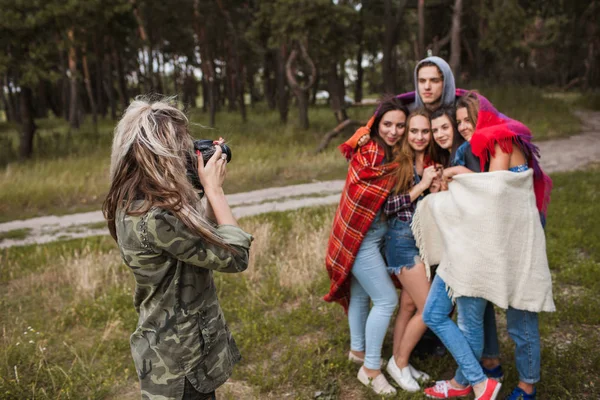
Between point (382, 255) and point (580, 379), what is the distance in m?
1.66

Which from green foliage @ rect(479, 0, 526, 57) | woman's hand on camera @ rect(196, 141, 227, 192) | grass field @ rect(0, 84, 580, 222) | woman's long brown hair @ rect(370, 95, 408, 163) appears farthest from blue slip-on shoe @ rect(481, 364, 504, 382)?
green foliage @ rect(479, 0, 526, 57)

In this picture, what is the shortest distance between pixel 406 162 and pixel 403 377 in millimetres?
1585

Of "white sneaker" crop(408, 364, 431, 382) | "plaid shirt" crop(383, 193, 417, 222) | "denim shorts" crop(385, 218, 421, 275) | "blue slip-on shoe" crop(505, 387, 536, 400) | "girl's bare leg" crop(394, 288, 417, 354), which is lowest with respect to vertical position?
"white sneaker" crop(408, 364, 431, 382)

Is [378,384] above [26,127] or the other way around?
the other way around

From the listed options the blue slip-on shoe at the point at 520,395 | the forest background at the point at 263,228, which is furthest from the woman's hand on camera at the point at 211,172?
the blue slip-on shoe at the point at 520,395

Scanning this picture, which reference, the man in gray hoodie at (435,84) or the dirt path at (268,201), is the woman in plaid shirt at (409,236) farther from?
the dirt path at (268,201)

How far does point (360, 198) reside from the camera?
11.6 ft

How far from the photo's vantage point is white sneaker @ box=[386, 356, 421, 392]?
12.2 feet

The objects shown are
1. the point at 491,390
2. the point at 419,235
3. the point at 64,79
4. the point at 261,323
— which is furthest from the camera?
the point at 64,79

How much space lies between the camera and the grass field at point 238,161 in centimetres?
1089

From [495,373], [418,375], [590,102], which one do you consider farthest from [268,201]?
[590,102]

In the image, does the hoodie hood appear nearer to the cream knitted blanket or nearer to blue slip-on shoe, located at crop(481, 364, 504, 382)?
the cream knitted blanket

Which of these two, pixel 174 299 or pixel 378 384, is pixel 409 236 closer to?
pixel 378 384

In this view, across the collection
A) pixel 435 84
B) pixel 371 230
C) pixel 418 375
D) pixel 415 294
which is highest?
pixel 435 84
